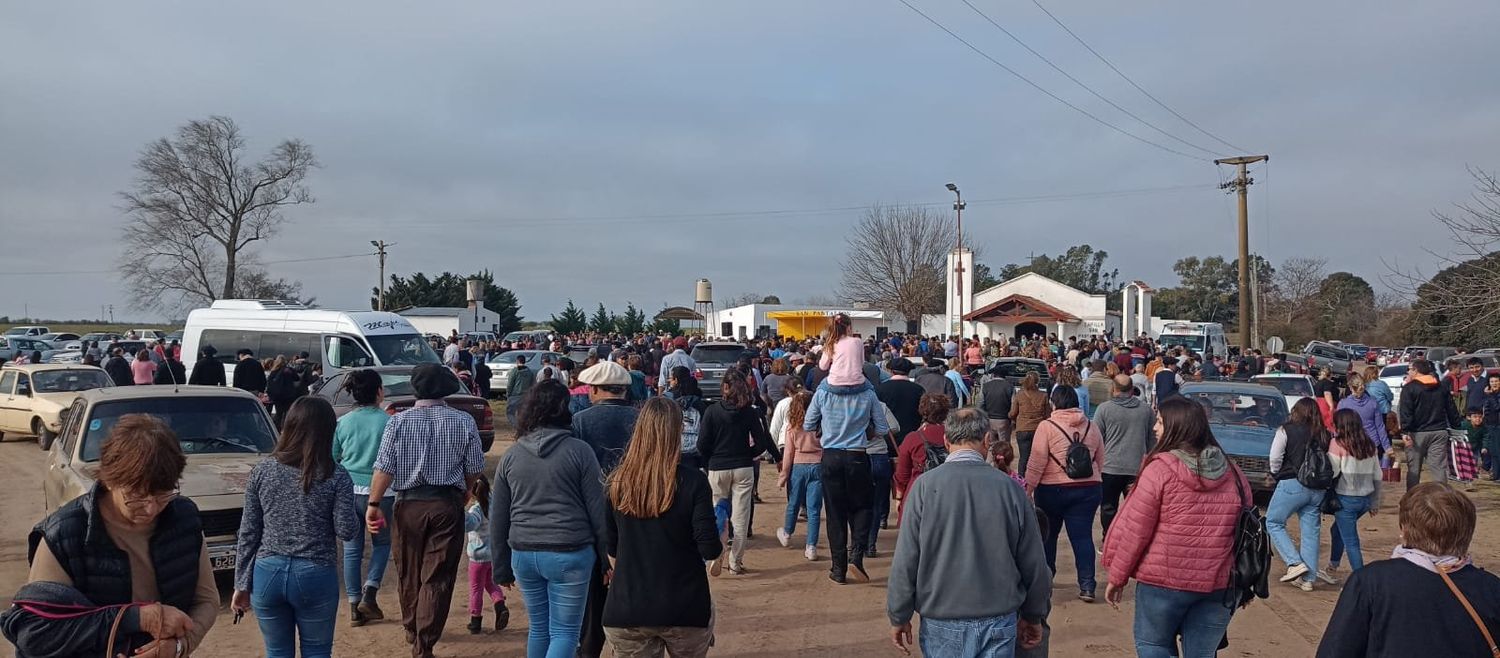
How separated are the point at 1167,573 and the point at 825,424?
12.2 feet

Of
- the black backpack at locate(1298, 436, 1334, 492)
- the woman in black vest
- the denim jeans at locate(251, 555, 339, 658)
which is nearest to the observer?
the woman in black vest

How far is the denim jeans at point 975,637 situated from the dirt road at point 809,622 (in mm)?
2488

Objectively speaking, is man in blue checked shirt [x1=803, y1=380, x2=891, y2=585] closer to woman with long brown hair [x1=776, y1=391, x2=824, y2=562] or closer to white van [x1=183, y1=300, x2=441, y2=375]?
woman with long brown hair [x1=776, y1=391, x2=824, y2=562]

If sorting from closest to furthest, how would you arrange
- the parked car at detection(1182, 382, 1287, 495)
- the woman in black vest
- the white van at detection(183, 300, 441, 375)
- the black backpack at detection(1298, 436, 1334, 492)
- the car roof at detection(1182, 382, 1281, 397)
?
the woman in black vest, the black backpack at detection(1298, 436, 1334, 492), the parked car at detection(1182, 382, 1287, 495), the car roof at detection(1182, 382, 1281, 397), the white van at detection(183, 300, 441, 375)

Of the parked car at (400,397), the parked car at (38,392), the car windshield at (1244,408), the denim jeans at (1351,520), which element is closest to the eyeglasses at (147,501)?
the denim jeans at (1351,520)

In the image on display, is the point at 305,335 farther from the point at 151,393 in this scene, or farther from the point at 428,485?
the point at 428,485

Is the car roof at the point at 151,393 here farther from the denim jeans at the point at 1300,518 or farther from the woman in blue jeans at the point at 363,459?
the denim jeans at the point at 1300,518

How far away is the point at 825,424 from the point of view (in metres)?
8.13

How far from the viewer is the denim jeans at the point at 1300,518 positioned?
7.88 m

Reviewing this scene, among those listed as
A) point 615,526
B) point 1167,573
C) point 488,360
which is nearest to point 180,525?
point 615,526

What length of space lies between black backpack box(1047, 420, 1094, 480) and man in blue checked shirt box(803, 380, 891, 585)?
1449mm

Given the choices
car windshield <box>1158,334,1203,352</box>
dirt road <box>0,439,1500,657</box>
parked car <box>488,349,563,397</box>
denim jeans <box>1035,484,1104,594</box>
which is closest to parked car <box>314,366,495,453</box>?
dirt road <box>0,439,1500,657</box>

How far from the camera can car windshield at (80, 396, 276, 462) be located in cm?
852

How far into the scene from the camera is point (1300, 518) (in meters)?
8.03
